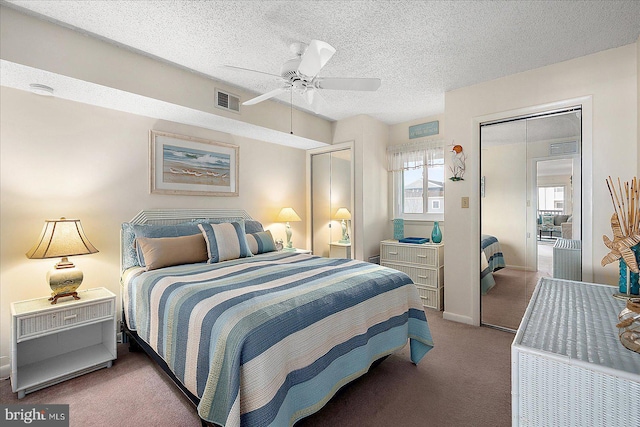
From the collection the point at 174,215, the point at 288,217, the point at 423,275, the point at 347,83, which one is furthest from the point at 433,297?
the point at 174,215

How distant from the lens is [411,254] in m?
3.89

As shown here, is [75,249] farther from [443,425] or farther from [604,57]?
[604,57]

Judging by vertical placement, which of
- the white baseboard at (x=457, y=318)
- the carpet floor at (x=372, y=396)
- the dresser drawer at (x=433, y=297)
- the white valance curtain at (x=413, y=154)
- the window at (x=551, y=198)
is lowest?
the carpet floor at (x=372, y=396)

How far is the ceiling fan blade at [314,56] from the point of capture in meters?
1.77

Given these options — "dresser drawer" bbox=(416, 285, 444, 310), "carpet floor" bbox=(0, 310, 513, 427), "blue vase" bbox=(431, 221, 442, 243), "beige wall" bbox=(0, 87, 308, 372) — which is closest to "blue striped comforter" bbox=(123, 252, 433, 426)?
"carpet floor" bbox=(0, 310, 513, 427)

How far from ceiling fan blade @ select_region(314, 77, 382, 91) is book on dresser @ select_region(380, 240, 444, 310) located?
2.28 meters

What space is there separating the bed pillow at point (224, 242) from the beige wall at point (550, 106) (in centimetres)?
231

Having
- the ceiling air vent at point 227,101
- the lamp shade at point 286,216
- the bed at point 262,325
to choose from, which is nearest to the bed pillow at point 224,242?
the bed at point 262,325

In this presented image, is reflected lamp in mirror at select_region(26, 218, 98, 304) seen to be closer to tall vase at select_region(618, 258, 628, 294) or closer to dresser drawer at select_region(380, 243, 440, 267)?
dresser drawer at select_region(380, 243, 440, 267)

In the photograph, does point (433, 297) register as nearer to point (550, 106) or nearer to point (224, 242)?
point (550, 106)

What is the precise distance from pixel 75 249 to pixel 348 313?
2179mm

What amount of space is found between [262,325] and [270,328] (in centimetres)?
4

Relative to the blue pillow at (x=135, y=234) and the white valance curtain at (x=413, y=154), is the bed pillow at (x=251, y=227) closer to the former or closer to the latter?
the blue pillow at (x=135, y=234)

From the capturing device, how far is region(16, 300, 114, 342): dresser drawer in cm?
202
